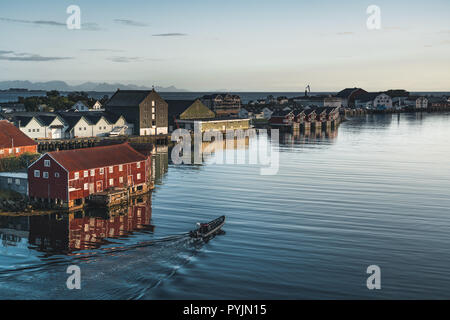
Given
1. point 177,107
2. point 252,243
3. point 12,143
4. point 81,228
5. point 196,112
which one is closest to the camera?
point 252,243

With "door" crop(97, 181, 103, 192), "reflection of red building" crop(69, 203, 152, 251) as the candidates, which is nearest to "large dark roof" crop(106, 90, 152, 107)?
"door" crop(97, 181, 103, 192)

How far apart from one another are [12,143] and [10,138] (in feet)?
3.01

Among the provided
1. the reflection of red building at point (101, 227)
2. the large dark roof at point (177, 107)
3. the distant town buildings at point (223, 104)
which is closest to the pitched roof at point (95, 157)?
the reflection of red building at point (101, 227)

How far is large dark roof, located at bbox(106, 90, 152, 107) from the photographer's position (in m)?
92.7

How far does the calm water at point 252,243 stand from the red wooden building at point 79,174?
2688 mm

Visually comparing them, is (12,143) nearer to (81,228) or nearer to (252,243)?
(81,228)

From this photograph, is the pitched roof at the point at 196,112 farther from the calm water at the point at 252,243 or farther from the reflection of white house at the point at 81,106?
the calm water at the point at 252,243

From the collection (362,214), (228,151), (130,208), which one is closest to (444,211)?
(362,214)

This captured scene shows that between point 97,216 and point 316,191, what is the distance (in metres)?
20.4

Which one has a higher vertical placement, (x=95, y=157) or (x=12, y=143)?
(x=12, y=143)

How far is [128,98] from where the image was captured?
94.2 meters

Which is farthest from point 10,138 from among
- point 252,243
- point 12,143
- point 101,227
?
point 252,243

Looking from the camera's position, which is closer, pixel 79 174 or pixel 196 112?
pixel 79 174

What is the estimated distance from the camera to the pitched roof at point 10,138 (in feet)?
178
